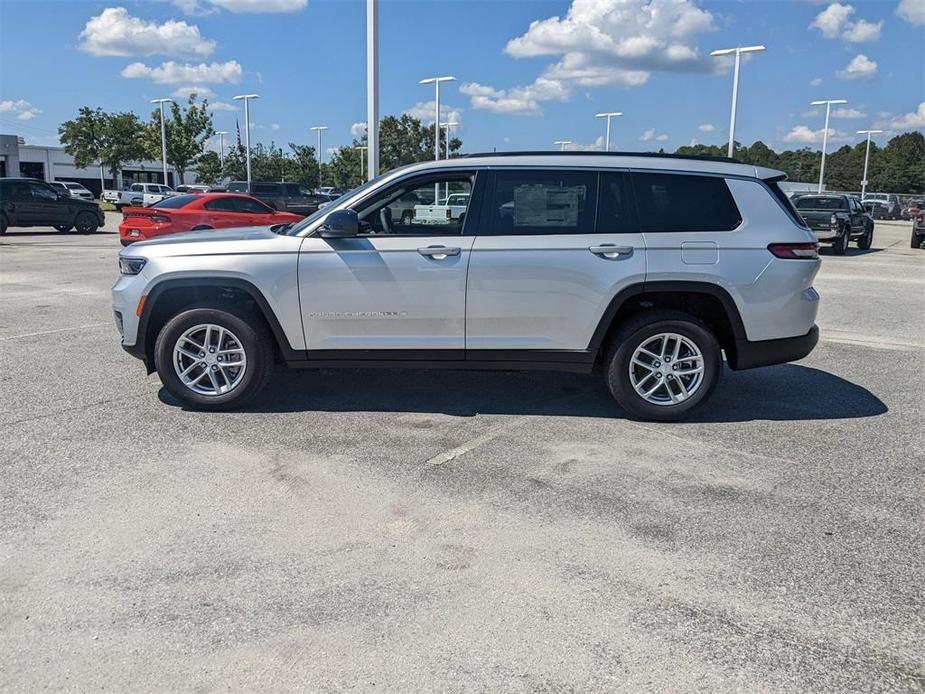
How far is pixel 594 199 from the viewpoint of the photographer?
550cm

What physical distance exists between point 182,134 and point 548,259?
5739 cm

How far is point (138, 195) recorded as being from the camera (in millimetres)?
45625

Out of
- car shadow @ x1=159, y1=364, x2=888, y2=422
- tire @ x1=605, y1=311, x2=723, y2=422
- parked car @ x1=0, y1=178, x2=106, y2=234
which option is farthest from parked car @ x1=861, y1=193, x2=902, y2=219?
tire @ x1=605, y1=311, x2=723, y2=422

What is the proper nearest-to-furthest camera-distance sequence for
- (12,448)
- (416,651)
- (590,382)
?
(416,651) → (12,448) → (590,382)

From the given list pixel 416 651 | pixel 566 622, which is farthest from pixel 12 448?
pixel 566 622

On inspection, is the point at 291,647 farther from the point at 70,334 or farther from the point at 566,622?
the point at 70,334

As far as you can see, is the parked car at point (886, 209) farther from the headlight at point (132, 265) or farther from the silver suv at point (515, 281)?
the headlight at point (132, 265)

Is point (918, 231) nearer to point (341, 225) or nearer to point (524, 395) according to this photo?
point (524, 395)

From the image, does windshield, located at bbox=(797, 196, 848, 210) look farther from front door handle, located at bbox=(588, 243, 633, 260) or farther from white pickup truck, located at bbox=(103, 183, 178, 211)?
white pickup truck, located at bbox=(103, 183, 178, 211)

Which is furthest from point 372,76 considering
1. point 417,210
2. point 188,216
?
point 417,210

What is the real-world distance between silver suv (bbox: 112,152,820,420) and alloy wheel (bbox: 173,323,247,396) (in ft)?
0.04

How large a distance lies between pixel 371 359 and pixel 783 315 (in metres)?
2.98

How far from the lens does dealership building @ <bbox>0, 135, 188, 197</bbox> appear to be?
7312 centimetres

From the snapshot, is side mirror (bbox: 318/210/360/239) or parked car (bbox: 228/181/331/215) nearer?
side mirror (bbox: 318/210/360/239)
